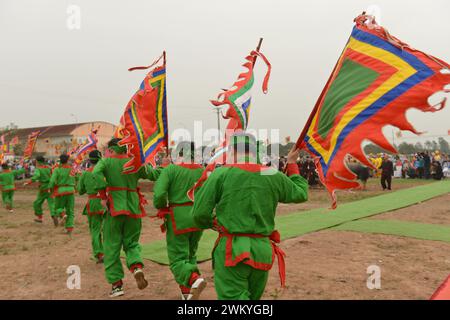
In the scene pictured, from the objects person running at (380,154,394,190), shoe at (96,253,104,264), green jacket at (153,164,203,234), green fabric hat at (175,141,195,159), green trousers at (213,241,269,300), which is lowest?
person running at (380,154,394,190)

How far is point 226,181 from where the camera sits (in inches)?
126

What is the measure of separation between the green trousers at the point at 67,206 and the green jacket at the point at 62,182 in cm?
15

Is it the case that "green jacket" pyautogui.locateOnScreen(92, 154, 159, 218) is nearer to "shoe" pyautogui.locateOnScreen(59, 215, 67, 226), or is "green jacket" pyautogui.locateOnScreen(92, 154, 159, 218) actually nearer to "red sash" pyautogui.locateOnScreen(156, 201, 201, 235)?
"red sash" pyautogui.locateOnScreen(156, 201, 201, 235)

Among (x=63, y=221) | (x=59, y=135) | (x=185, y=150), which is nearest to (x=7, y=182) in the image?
(x=63, y=221)

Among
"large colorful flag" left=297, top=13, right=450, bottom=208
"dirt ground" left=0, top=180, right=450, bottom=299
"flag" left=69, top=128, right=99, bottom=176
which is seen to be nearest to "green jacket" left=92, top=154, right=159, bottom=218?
"dirt ground" left=0, top=180, right=450, bottom=299

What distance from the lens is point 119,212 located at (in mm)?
5199

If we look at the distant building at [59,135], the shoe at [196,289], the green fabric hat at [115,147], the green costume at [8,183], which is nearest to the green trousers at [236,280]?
the shoe at [196,289]

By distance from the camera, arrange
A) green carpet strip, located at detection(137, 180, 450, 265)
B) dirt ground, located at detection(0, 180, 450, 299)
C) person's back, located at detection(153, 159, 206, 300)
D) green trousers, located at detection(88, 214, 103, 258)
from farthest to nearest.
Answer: green carpet strip, located at detection(137, 180, 450, 265) → green trousers, located at detection(88, 214, 103, 258) → dirt ground, located at detection(0, 180, 450, 299) → person's back, located at detection(153, 159, 206, 300)

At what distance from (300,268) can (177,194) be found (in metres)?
2.51

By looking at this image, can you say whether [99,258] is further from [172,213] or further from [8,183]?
[8,183]

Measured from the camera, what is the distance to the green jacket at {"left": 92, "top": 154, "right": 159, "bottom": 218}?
17.3 feet

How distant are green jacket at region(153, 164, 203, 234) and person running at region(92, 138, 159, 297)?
23.8 inches
